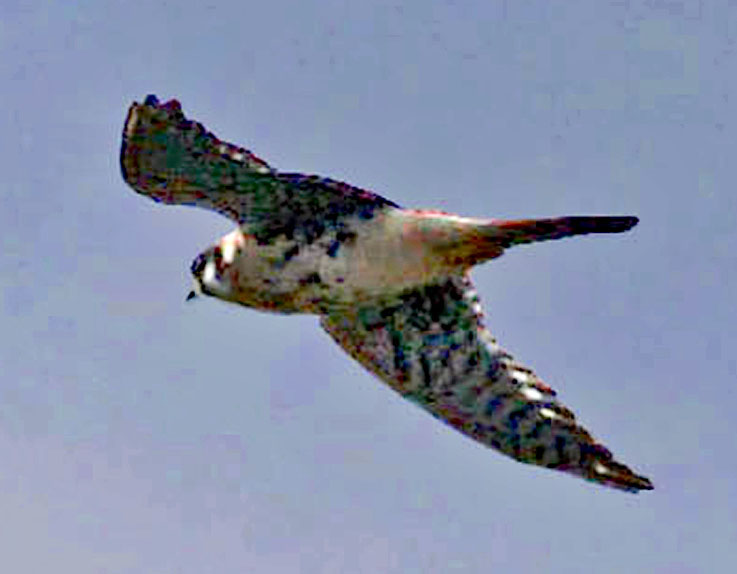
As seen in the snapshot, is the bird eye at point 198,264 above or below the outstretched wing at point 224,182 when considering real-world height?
below

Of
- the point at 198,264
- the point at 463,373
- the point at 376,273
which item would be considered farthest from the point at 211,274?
the point at 463,373

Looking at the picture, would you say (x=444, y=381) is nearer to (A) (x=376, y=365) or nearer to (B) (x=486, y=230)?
(A) (x=376, y=365)

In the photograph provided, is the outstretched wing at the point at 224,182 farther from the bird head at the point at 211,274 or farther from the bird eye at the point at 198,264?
the bird eye at the point at 198,264

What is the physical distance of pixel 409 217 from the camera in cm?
1688

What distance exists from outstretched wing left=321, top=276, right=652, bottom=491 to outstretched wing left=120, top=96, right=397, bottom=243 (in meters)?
Result: 1.55

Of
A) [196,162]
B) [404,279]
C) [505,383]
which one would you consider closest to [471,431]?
[505,383]

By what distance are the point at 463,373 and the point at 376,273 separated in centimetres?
216

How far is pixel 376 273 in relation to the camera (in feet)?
57.3

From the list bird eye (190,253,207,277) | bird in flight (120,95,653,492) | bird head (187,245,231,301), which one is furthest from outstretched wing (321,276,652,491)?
bird eye (190,253,207,277)

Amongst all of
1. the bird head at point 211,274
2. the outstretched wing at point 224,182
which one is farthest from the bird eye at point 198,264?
the outstretched wing at point 224,182

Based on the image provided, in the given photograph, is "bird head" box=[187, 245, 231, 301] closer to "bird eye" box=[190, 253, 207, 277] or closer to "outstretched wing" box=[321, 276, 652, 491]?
"bird eye" box=[190, 253, 207, 277]

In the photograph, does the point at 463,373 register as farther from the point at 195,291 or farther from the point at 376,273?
the point at 195,291

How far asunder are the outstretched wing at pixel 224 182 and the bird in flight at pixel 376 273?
2cm

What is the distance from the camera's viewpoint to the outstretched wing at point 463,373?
18094 mm
